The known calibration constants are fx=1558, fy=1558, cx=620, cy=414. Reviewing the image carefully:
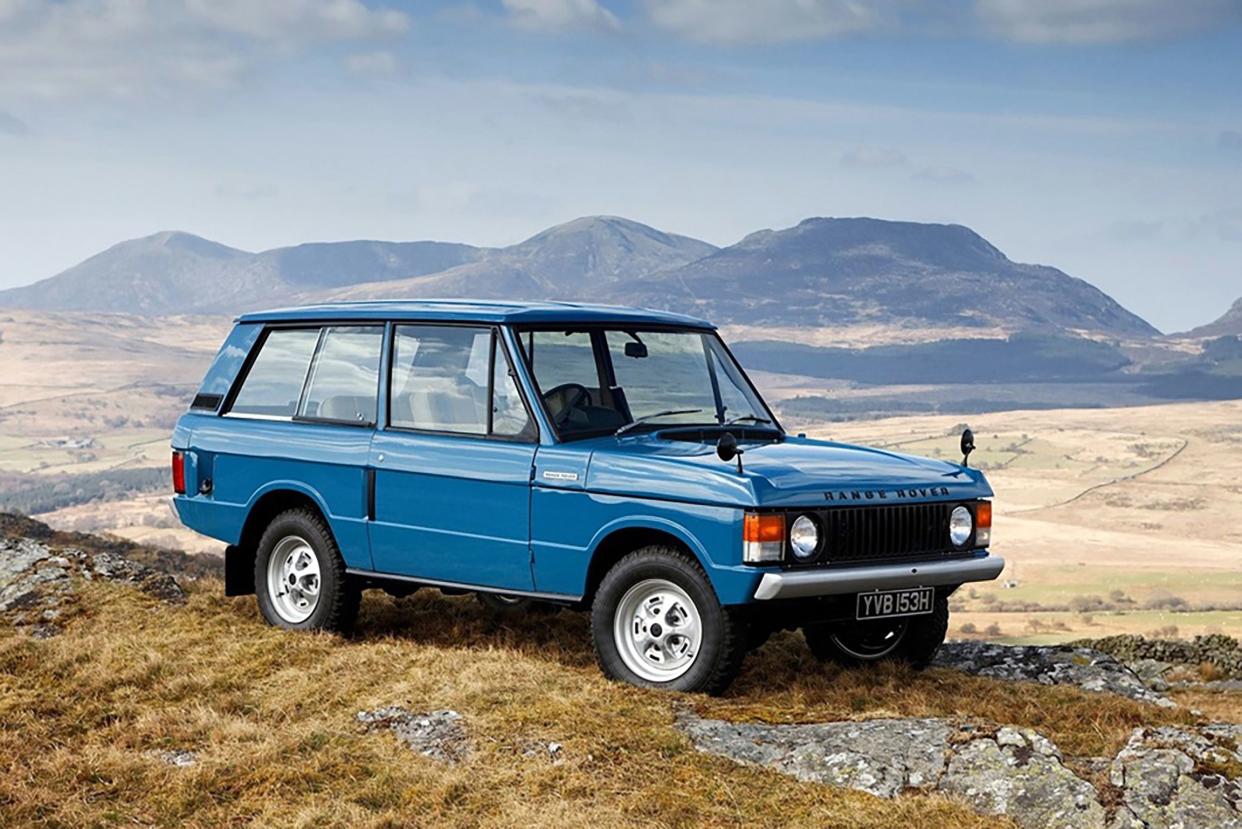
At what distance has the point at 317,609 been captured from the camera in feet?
35.6

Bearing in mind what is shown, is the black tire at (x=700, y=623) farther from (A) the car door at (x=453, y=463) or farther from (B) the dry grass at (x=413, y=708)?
(A) the car door at (x=453, y=463)

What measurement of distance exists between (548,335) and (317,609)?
2618 mm

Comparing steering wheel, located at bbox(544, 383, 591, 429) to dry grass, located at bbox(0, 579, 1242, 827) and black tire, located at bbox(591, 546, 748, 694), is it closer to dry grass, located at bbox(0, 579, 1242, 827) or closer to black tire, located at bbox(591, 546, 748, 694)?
black tire, located at bbox(591, 546, 748, 694)

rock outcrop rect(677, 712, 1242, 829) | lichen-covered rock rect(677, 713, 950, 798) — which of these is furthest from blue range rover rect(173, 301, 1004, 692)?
rock outcrop rect(677, 712, 1242, 829)

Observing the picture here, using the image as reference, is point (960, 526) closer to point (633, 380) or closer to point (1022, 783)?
point (633, 380)

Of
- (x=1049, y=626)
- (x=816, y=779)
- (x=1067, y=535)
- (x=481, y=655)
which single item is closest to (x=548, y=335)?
(x=481, y=655)

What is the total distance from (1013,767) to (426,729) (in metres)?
2.98

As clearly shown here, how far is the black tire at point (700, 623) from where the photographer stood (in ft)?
28.0

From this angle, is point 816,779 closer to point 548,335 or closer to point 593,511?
point 593,511

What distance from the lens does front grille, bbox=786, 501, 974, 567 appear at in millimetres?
8648

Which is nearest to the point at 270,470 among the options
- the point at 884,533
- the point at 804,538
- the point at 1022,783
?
the point at 804,538

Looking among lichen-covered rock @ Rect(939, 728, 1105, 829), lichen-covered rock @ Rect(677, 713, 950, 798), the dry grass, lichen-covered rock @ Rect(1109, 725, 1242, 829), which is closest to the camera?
lichen-covered rock @ Rect(1109, 725, 1242, 829)

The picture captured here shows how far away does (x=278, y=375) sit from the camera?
11.4 metres

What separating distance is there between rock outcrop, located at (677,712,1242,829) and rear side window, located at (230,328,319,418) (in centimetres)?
453
